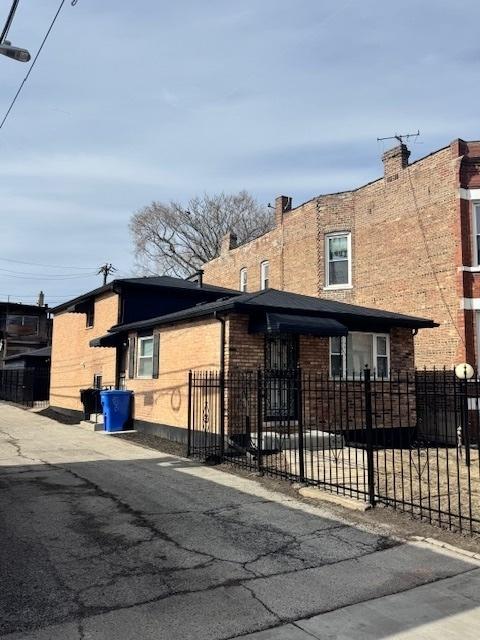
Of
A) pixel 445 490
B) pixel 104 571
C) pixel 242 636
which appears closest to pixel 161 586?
pixel 104 571

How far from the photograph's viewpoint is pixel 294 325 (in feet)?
38.1

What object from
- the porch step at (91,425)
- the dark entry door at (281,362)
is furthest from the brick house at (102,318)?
the dark entry door at (281,362)

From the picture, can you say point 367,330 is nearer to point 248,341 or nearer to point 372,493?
point 248,341

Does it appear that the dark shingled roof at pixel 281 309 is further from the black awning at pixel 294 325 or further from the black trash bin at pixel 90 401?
the black trash bin at pixel 90 401

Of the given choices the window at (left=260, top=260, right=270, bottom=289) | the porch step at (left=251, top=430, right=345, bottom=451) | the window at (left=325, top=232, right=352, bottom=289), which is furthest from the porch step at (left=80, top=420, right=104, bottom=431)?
the window at (left=260, top=260, right=270, bottom=289)

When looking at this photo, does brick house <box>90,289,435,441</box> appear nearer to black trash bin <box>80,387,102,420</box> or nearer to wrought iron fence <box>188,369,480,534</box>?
wrought iron fence <box>188,369,480,534</box>

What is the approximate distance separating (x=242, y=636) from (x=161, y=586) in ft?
3.33

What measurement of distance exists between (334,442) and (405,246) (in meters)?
9.87

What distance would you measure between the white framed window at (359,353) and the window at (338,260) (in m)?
7.28

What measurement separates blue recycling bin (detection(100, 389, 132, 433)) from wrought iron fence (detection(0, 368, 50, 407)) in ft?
39.3

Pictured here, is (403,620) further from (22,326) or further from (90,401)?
(22,326)

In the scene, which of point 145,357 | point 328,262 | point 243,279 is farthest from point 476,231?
point 243,279

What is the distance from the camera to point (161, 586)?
14.5ft

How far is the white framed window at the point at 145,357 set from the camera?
15242 mm
